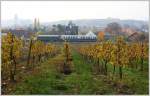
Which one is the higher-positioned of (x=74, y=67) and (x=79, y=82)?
(x=74, y=67)

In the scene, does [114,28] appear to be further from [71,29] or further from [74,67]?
[74,67]

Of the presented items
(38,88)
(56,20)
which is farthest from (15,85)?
(56,20)

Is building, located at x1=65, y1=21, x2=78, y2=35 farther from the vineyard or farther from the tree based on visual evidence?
the tree

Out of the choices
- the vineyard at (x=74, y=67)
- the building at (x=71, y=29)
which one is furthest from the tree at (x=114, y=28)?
the building at (x=71, y=29)

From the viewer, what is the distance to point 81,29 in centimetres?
463

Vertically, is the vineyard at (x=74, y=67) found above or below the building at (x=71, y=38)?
below

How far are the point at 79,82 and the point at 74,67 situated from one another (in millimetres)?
185

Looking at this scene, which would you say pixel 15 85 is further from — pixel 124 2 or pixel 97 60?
pixel 124 2

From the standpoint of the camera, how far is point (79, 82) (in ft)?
14.9

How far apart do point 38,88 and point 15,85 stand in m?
0.25

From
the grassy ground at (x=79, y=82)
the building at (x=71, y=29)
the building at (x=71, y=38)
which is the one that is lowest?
the grassy ground at (x=79, y=82)

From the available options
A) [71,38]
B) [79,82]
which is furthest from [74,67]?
[71,38]

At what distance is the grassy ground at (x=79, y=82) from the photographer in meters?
4.52

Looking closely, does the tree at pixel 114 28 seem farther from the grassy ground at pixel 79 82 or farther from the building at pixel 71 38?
the grassy ground at pixel 79 82
